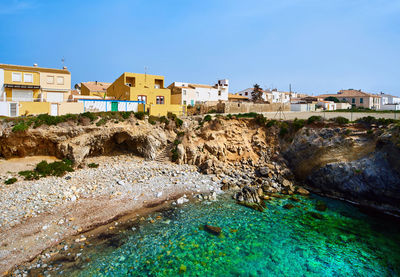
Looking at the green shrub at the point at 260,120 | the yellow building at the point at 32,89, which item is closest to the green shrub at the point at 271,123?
the green shrub at the point at 260,120

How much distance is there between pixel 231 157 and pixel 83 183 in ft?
57.7

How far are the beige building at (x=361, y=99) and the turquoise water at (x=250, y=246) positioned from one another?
198 ft

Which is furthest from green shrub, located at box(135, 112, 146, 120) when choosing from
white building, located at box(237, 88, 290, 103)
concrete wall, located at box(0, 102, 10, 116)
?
white building, located at box(237, 88, 290, 103)

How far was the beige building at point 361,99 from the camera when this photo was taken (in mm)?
67000

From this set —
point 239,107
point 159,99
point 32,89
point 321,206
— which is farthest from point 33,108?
point 321,206

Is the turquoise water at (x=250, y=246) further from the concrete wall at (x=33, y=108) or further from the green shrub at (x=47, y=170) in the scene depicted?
the concrete wall at (x=33, y=108)

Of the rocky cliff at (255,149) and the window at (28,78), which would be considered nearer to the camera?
the rocky cliff at (255,149)

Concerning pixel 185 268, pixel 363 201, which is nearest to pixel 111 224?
pixel 185 268

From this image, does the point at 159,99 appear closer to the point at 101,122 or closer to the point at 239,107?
the point at 239,107

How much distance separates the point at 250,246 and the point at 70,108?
86.7 feet

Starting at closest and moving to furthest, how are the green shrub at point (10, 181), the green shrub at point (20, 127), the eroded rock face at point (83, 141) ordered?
the green shrub at point (10, 181) → the green shrub at point (20, 127) → the eroded rock face at point (83, 141)

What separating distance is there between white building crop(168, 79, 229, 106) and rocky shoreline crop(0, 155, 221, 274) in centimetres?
2275

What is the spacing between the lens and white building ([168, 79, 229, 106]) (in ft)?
162

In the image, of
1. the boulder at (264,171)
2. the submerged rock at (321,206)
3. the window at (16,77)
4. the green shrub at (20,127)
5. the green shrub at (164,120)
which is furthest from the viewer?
the window at (16,77)
